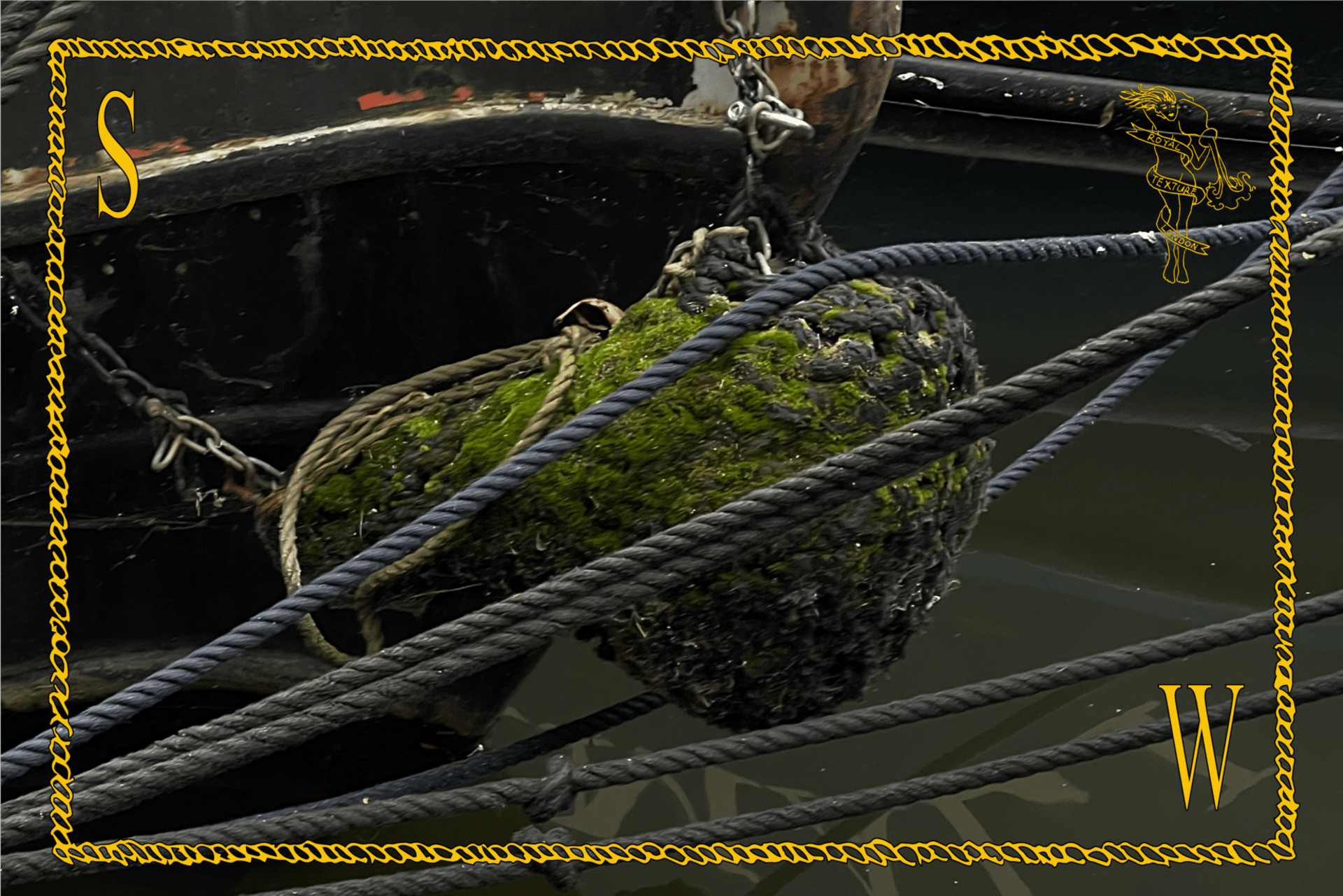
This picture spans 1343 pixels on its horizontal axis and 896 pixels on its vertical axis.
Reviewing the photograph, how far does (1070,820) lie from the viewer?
2385mm

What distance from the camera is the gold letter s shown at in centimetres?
146

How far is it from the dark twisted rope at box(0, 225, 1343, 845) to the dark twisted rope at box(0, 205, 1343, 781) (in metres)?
0.07

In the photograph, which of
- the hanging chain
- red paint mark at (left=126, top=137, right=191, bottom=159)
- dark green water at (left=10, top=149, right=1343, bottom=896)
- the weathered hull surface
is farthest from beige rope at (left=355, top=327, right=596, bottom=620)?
dark green water at (left=10, top=149, right=1343, bottom=896)

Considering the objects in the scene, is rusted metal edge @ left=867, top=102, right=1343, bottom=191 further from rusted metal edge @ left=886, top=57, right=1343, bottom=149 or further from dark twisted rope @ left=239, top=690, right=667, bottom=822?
dark twisted rope @ left=239, top=690, right=667, bottom=822

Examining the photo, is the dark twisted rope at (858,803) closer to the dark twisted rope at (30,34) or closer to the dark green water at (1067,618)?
the dark green water at (1067,618)

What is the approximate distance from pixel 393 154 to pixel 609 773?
94cm

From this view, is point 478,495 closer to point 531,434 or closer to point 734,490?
point 531,434

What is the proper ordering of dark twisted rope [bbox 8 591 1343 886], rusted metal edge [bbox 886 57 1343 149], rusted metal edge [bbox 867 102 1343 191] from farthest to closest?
rusted metal edge [bbox 867 102 1343 191] < rusted metal edge [bbox 886 57 1343 149] < dark twisted rope [bbox 8 591 1343 886]

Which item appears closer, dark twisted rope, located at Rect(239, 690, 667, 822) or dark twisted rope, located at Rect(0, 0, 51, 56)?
dark twisted rope, located at Rect(0, 0, 51, 56)

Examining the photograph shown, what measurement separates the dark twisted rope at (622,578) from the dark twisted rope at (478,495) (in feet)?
0.22

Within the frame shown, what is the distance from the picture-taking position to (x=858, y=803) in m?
1.57

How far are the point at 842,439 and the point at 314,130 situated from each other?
2.88ft

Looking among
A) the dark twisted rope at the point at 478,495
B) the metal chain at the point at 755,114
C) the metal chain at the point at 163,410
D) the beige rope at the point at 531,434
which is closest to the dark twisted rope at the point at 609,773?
the dark twisted rope at the point at 478,495

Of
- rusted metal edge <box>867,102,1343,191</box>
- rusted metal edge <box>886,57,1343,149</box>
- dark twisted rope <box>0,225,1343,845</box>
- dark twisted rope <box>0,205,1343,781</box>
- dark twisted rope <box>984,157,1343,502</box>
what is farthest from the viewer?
rusted metal edge <box>867,102,1343,191</box>
